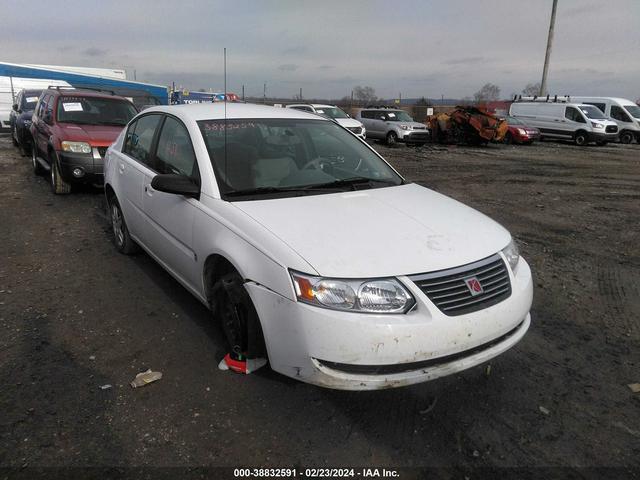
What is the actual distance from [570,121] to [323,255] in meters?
24.4

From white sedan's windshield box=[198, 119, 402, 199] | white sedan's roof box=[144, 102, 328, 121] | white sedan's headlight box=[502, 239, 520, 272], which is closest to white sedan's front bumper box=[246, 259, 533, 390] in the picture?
white sedan's headlight box=[502, 239, 520, 272]

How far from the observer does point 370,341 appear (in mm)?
2266

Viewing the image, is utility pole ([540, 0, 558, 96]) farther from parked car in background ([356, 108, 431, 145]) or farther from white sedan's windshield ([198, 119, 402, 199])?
white sedan's windshield ([198, 119, 402, 199])

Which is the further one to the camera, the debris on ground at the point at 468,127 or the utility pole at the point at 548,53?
the utility pole at the point at 548,53

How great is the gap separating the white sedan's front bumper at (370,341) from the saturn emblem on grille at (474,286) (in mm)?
104

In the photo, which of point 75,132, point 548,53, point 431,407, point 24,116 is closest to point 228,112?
point 431,407

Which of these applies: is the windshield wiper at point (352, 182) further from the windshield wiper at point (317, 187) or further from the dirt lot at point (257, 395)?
the dirt lot at point (257, 395)

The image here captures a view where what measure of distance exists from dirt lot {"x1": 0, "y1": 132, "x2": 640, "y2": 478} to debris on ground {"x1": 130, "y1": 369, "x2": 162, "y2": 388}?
54mm

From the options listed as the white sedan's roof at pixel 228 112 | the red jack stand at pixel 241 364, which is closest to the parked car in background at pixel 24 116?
the white sedan's roof at pixel 228 112

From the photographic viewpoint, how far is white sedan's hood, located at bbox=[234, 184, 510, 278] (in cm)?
241

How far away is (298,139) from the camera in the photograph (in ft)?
12.5

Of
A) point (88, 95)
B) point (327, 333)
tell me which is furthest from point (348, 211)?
point (88, 95)

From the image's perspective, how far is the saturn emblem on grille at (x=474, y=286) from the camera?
8.13 ft

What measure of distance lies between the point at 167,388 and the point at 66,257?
2.94 m
